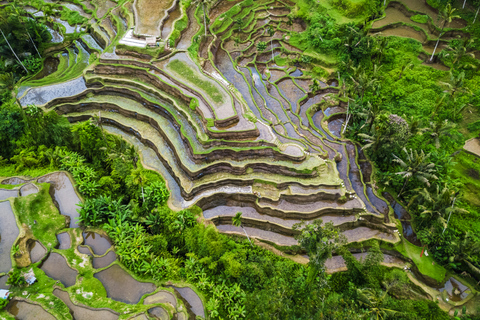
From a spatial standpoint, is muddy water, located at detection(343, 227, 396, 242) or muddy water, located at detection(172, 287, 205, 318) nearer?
muddy water, located at detection(172, 287, 205, 318)

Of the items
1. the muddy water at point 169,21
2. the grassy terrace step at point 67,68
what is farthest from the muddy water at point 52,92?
the muddy water at point 169,21

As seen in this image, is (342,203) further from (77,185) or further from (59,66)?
(59,66)

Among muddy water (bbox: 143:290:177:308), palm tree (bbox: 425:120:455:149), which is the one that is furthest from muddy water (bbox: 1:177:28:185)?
palm tree (bbox: 425:120:455:149)

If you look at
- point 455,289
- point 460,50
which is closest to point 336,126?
point 460,50

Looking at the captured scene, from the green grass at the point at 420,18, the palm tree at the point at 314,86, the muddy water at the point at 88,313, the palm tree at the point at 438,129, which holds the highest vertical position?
the green grass at the point at 420,18

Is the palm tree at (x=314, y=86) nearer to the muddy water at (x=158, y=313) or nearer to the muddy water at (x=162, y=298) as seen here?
the muddy water at (x=162, y=298)

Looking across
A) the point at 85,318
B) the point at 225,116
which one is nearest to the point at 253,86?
the point at 225,116

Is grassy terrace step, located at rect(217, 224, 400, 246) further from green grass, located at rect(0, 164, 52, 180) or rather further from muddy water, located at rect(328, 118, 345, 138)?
green grass, located at rect(0, 164, 52, 180)
